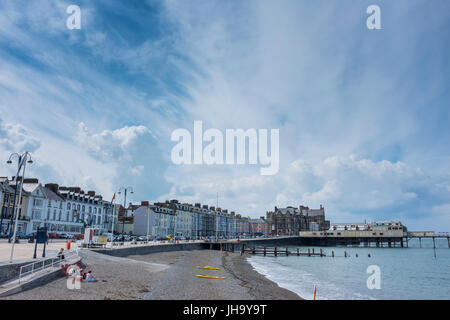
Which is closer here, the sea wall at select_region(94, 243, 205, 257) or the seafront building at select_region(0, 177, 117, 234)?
the sea wall at select_region(94, 243, 205, 257)

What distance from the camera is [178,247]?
6762 cm

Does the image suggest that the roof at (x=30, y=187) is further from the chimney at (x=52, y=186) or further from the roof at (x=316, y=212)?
the roof at (x=316, y=212)

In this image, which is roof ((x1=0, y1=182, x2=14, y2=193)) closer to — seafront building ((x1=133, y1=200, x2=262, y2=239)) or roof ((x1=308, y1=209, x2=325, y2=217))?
seafront building ((x1=133, y1=200, x2=262, y2=239))

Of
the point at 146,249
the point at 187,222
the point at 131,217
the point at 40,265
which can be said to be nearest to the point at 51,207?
the point at 131,217

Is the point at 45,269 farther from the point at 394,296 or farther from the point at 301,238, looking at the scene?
the point at 301,238


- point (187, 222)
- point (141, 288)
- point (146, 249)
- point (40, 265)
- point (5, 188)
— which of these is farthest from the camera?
point (187, 222)

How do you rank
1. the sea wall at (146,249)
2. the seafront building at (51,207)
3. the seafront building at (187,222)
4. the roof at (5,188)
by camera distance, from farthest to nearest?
A: the seafront building at (187,222) → the seafront building at (51,207) → the roof at (5,188) → the sea wall at (146,249)

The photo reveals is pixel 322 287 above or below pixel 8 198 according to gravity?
below

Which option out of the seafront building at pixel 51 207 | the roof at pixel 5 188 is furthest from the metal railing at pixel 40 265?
the roof at pixel 5 188

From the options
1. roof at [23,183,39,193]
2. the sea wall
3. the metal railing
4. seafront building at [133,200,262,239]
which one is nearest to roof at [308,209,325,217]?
seafront building at [133,200,262,239]

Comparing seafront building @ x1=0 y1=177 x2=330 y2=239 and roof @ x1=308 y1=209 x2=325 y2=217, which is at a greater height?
roof @ x1=308 y1=209 x2=325 y2=217

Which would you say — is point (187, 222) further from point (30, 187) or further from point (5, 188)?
point (5, 188)
